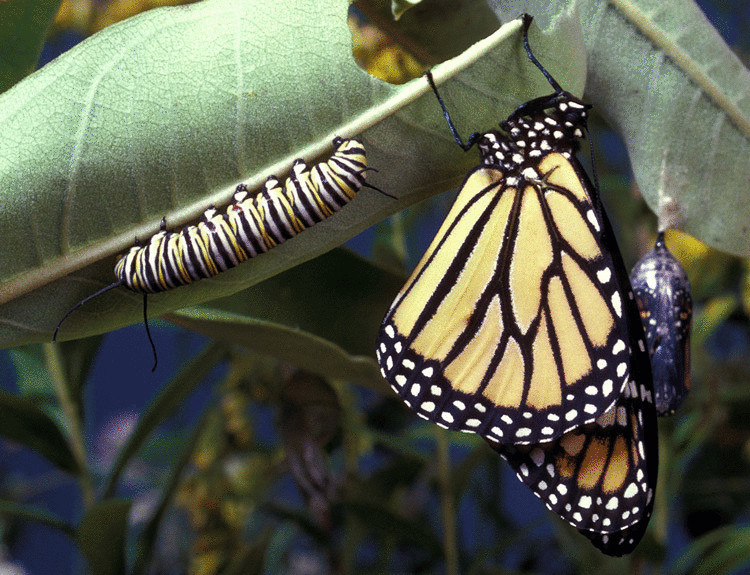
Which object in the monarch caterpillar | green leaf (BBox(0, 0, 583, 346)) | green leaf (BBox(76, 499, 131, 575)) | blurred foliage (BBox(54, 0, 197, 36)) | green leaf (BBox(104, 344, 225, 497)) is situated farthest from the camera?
blurred foliage (BBox(54, 0, 197, 36))

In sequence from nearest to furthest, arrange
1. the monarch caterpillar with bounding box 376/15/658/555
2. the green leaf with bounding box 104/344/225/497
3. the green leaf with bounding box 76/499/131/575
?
the monarch caterpillar with bounding box 376/15/658/555 → the green leaf with bounding box 76/499/131/575 → the green leaf with bounding box 104/344/225/497

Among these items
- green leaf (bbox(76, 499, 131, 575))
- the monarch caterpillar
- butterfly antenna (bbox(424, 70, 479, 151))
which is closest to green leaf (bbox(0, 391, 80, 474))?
green leaf (bbox(76, 499, 131, 575))

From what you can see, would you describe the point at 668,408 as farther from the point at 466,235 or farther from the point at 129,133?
the point at 129,133

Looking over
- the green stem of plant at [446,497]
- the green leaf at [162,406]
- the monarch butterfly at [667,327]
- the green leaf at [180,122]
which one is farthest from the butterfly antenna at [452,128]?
the green stem of plant at [446,497]

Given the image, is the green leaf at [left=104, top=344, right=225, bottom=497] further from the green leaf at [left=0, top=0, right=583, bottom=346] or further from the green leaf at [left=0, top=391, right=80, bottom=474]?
the green leaf at [left=0, top=0, right=583, bottom=346]

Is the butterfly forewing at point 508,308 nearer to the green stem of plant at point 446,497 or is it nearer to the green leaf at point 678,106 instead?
the green leaf at point 678,106

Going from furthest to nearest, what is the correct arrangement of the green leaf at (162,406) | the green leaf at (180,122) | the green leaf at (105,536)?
the green leaf at (162,406), the green leaf at (105,536), the green leaf at (180,122)

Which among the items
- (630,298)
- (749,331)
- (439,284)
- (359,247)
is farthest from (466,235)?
(359,247)
